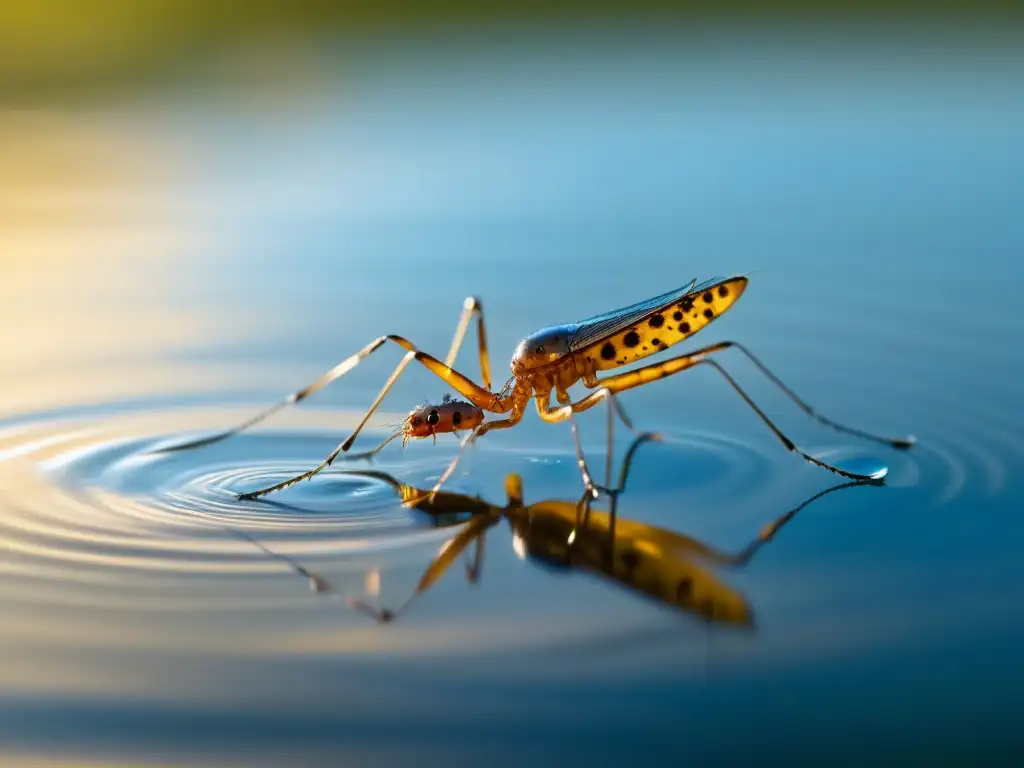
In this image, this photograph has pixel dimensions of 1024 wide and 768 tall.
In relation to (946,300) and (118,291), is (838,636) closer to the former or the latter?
(946,300)

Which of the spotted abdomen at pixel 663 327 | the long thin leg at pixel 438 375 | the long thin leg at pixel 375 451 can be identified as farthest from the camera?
the spotted abdomen at pixel 663 327

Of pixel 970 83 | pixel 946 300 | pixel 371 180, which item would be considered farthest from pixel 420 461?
A: pixel 970 83

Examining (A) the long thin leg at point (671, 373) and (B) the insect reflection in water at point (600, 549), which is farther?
(A) the long thin leg at point (671, 373)

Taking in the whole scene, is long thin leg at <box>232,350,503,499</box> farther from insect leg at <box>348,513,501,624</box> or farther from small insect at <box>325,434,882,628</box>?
insect leg at <box>348,513,501,624</box>

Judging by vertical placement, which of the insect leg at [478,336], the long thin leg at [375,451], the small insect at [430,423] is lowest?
the long thin leg at [375,451]

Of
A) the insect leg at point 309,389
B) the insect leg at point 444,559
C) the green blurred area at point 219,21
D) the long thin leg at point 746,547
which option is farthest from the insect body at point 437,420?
the green blurred area at point 219,21

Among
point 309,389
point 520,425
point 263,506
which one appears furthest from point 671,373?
point 263,506

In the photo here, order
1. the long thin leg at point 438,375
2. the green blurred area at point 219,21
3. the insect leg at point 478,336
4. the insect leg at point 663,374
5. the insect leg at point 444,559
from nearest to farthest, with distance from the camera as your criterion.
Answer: the insect leg at point 444,559 < the long thin leg at point 438,375 < the insect leg at point 663,374 < the insect leg at point 478,336 < the green blurred area at point 219,21

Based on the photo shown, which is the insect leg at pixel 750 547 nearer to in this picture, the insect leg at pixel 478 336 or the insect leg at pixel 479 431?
the insect leg at pixel 479 431

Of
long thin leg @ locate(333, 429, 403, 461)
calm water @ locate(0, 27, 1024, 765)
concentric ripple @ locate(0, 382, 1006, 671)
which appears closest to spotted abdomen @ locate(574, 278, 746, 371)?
calm water @ locate(0, 27, 1024, 765)
